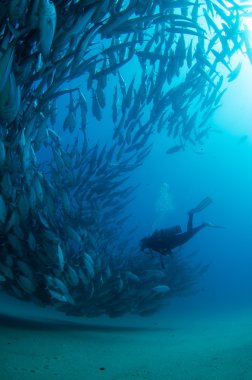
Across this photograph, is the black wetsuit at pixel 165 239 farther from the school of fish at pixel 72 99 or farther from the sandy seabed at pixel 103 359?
the sandy seabed at pixel 103 359

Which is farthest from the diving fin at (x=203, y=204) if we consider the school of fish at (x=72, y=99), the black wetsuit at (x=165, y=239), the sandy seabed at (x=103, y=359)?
the sandy seabed at (x=103, y=359)

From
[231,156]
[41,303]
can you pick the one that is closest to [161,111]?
[41,303]

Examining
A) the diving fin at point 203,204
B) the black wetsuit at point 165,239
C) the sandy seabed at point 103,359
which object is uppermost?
the diving fin at point 203,204

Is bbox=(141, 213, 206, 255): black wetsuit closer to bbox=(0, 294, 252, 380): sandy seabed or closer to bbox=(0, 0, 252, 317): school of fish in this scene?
bbox=(0, 0, 252, 317): school of fish

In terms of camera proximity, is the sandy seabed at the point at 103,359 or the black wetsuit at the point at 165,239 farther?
the black wetsuit at the point at 165,239

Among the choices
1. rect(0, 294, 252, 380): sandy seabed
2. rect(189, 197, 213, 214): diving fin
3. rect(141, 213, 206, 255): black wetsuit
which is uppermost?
rect(189, 197, 213, 214): diving fin

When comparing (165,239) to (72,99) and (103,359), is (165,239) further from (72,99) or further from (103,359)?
(72,99)

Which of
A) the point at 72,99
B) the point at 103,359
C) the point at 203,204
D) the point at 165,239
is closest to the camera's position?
A: the point at 103,359

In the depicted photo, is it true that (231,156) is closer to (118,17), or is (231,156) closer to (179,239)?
(179,239)

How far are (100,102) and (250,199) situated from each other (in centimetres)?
4522

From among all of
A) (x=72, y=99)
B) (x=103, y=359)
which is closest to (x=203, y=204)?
(x=72, y=99)

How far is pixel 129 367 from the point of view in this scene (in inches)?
131

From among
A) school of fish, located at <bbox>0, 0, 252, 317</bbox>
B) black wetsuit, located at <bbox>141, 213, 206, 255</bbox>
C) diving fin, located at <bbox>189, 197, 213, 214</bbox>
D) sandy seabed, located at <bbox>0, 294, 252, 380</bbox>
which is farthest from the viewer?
diving fin, located at <bbox>189, 197, 213, 214</bbox>

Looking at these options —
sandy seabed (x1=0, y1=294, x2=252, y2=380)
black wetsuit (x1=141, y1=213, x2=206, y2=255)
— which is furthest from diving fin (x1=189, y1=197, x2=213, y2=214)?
sandy seabed (x1=0, y1=294, x2=252, y2=380)
